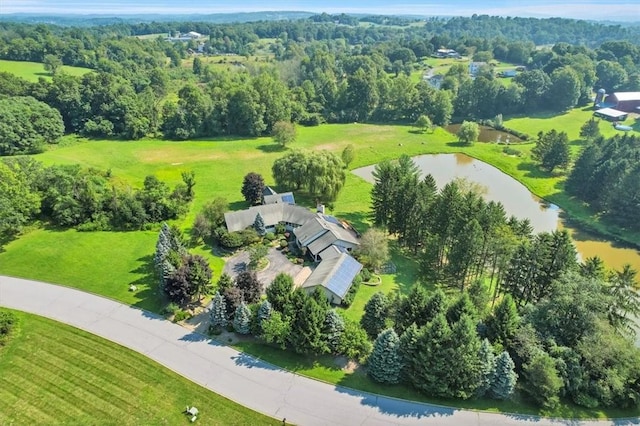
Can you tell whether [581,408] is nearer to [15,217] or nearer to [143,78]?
[15,217]

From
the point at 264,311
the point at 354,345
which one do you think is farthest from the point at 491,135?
the point at 264,311

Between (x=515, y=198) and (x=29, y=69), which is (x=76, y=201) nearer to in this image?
(x=515, y=198)

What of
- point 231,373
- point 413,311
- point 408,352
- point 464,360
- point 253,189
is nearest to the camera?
point 464,360

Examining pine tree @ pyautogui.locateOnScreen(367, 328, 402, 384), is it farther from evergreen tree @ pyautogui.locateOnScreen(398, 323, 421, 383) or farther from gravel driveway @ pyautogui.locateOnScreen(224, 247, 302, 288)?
gravel driveway @ pyautogui.locateOnScreen(224, 247, 302, 288)

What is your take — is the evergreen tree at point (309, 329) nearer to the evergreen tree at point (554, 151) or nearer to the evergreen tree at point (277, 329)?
the evergreen tree at point (277, 329)

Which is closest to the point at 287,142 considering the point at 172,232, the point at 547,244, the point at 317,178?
the point at 317,178

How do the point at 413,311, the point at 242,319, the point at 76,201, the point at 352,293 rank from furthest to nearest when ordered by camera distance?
the point at 76,201, the point at 352,293, the point at 242,319, the point at 413,311

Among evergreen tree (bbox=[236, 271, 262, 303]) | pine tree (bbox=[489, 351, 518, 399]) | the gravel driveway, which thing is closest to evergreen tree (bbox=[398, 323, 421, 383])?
pine tree (bbox=[489, 351, 518, 399])
